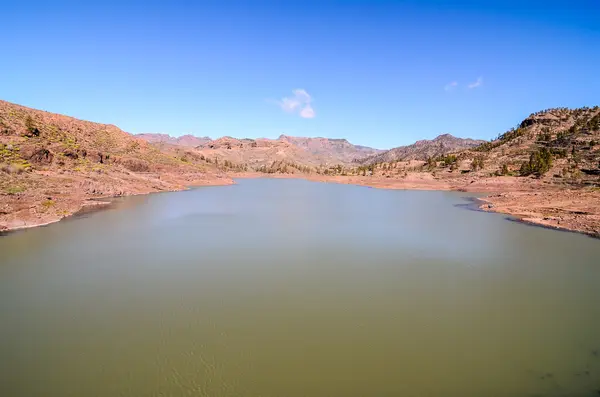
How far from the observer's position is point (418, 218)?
3678cm

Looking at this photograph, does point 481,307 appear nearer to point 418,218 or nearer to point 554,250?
point 554,250

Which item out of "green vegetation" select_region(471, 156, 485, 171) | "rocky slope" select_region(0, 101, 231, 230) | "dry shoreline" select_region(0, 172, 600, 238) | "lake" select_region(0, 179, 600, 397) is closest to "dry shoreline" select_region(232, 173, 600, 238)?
"dry shoreline" select_region(0, 172, 600, 238)

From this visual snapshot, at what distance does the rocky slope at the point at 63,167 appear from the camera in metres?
32.3

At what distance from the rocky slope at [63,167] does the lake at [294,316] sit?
866 centimetres

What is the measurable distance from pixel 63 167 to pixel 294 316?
54846mm

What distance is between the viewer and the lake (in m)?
9.11

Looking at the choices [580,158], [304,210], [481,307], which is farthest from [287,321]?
[580,158]

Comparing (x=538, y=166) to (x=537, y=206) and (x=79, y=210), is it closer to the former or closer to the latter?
(x=537, y=206)

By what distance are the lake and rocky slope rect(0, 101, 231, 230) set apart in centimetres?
866

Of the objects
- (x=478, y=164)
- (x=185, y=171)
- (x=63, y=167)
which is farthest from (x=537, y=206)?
(x=185, y=171)

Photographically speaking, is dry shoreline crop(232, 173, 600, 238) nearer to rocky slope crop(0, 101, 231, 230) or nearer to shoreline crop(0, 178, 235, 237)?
shoreline crop(0, 178, 235, 237)

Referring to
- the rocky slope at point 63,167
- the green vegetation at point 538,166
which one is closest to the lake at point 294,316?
the rocky slope at point 63,167

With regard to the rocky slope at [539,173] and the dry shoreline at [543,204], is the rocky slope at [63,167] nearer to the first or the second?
the dry shoreline at [543,204]

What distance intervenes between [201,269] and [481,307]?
1404 cm
